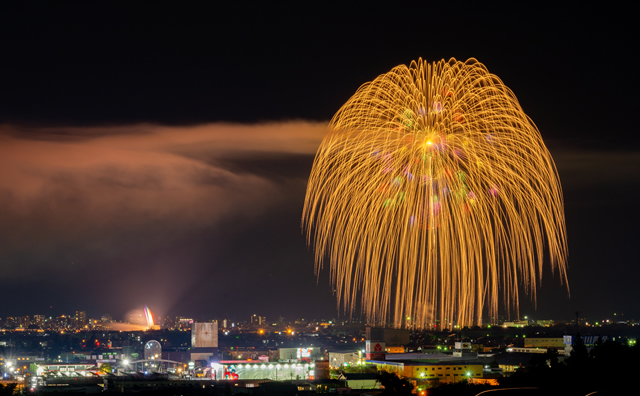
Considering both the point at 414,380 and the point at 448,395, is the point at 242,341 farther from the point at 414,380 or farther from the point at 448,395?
the point at 448,395

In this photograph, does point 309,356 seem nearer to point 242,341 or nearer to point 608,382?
point 608,382

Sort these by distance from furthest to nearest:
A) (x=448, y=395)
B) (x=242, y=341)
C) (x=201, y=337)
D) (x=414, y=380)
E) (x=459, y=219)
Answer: (x=242, y=341) < (x=201, y=337) < (x=414, y=380) < (x=448, y=395) < (x=459, y=219)

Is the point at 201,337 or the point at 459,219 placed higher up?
the point at 459,219

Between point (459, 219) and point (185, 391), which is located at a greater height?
point (459, 219)

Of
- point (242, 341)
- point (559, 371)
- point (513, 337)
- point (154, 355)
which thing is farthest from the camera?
point (242, 341)

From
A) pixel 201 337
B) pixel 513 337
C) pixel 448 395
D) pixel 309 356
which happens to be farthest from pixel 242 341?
pixel 448 395

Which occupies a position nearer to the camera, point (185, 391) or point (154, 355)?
point (185, 391)

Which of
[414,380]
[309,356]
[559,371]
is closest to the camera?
[559,371]

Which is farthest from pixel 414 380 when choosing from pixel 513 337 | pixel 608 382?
pixel 513 337

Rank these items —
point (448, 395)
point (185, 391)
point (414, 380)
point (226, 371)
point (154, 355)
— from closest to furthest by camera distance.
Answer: point (448, 395) → point (185, 391) → point (414, 380) → point (226, 371) → point (154, 355)
